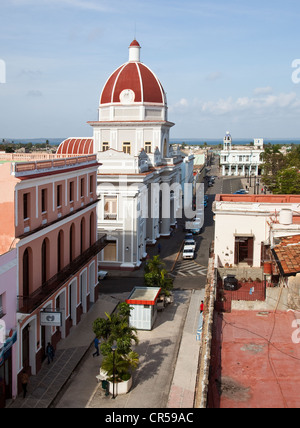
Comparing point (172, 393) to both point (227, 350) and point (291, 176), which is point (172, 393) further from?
point (291, 176)

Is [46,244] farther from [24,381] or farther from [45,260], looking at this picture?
[24,381]

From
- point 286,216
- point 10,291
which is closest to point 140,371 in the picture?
point 10,291

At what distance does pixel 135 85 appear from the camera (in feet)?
167

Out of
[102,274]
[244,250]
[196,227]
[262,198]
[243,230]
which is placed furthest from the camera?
[196,227]

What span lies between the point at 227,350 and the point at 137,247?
27770mm

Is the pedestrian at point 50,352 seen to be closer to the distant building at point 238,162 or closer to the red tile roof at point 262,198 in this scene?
the red tile roof at point 262,198

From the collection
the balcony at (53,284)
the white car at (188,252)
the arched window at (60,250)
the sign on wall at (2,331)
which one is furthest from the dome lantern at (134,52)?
the sign on wall at (2,331)

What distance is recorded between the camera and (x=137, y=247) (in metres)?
41.6

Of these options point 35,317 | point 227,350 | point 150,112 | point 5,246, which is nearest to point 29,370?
point 35,317

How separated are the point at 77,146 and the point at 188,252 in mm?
18577

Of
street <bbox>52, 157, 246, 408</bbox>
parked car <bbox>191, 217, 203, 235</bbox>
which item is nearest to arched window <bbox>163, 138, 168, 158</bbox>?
parked car <bbox>191, 217, 203, 235</bbox>

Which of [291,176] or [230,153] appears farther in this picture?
[230,153]

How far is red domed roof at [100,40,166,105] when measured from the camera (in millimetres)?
50938
